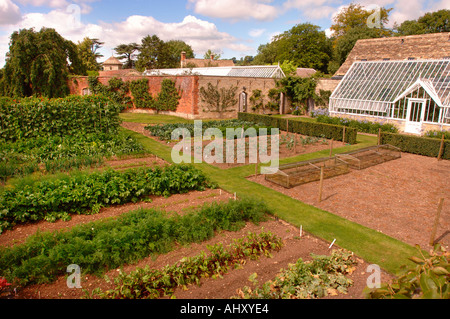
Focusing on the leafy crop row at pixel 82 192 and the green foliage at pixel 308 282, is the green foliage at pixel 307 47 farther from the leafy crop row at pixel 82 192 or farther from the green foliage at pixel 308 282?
the green foliage at pixel 308 282

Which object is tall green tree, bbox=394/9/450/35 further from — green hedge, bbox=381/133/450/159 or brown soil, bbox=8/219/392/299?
brown soil, bbox=8/219/392/299

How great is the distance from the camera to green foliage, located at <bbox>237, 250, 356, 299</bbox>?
4.36 meters

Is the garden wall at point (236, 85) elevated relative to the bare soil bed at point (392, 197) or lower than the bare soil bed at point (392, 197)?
elevated

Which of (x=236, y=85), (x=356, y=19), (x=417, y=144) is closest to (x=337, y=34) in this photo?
(x=356, y=19)

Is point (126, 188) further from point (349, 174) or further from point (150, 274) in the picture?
point (349, 174)

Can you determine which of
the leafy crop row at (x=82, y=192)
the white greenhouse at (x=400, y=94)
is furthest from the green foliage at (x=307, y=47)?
the leafy crop row at (x=82, y=192)

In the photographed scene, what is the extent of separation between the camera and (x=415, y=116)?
1723 centimetres

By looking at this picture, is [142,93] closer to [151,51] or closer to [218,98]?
[218,98]

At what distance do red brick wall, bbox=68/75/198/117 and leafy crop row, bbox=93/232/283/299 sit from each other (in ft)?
61.0

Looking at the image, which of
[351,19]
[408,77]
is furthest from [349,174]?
[351,19]

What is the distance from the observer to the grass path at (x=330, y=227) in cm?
574

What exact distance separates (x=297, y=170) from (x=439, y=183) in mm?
4666

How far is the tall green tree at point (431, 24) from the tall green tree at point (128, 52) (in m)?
55.4

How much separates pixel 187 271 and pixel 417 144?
43.2 ft
